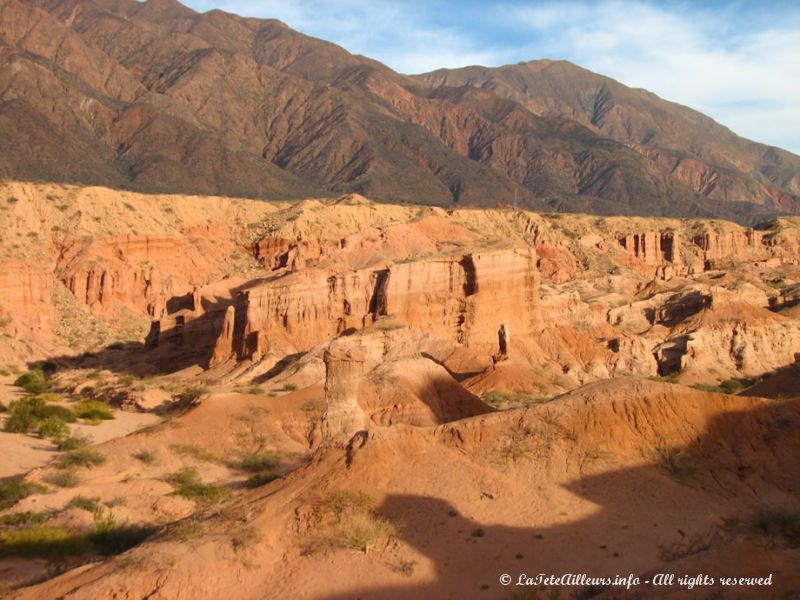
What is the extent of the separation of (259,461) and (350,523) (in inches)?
485

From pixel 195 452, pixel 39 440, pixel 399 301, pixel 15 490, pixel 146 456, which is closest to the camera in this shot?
pixel 15 490

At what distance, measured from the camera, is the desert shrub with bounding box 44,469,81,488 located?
22.2 m

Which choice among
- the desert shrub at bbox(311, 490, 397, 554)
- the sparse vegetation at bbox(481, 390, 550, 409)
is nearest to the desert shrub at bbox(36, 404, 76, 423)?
the sparse vegetation at bbox(481, 390, 550, 409)

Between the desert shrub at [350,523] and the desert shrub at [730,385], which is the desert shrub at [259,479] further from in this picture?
the desert shrub at [730,385]

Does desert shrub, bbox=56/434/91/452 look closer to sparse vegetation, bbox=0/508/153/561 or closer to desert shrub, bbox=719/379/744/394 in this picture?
sparse vegetation, bbox=0/508/153/561

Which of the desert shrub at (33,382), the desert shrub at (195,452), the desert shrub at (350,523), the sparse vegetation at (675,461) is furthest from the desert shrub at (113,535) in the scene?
the desert shrub at (33,382)

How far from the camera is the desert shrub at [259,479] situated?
22.8 m

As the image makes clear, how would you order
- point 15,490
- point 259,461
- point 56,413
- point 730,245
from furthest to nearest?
point 730,245
point 56,413
point 259,461
point 15,490

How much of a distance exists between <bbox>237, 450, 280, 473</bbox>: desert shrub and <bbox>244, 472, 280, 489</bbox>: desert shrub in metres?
1.36

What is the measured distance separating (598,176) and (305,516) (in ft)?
615

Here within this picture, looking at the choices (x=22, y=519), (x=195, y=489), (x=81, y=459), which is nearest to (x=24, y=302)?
(x=81, y=459)

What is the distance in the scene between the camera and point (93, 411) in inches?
1414

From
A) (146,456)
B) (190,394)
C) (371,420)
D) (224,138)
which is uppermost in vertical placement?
(224,138)

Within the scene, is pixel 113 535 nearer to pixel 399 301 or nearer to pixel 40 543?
pixel 40 543
